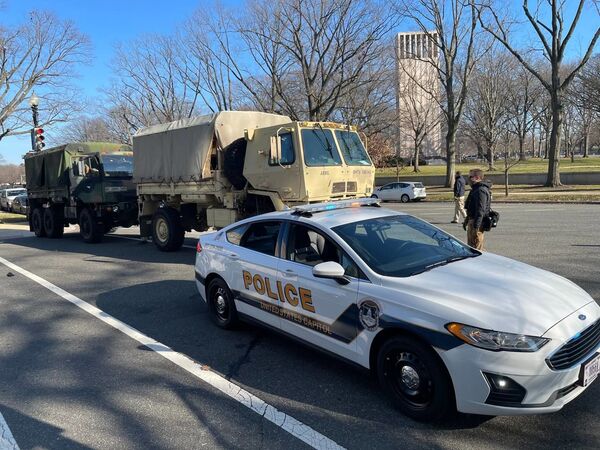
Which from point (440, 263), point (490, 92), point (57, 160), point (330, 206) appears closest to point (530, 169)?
point (490, 92)

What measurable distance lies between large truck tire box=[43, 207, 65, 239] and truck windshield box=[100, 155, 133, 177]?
3.46m

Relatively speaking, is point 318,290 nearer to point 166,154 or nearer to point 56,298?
point 56,298

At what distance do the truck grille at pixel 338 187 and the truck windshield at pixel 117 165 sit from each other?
7.68m

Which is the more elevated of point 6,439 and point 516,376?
point 516,376

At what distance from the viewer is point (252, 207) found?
1012cm

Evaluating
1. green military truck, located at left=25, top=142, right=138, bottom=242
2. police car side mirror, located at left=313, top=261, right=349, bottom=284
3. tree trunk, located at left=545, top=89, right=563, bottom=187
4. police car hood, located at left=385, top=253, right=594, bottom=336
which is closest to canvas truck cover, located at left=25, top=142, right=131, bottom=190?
green military truck, located at left=25, top=142, right=138, bottom=242

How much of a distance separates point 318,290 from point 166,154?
853cm

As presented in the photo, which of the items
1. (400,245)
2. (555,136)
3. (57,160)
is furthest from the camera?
(555,136)

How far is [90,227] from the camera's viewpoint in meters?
13.8

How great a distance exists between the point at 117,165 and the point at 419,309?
12714mm

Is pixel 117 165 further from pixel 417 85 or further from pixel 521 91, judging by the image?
pixel 521 91

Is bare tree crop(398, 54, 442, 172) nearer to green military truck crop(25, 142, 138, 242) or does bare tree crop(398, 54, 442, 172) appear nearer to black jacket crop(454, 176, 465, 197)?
black jacket crop(454, 176, 465, 197)

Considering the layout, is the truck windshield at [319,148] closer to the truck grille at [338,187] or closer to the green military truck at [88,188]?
the truck grille at [338,187]

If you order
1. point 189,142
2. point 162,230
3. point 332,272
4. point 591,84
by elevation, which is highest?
point 591,84
